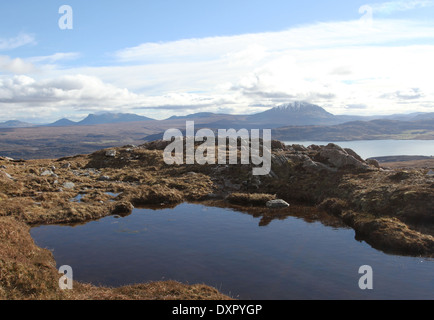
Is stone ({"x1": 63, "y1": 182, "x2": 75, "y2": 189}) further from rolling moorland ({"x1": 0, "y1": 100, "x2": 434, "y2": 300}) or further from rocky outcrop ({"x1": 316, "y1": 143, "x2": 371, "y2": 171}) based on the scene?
rocky outcrop ({"x1": 316, "y1": 143, "x2": 371, "y2": 171})

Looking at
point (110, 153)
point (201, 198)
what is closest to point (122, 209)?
point (201, 198)

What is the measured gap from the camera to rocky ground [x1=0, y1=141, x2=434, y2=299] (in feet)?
61.3

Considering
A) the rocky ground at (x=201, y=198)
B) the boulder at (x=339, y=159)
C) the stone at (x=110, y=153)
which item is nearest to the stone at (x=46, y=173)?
the rocky ground at (x=201, y=198)

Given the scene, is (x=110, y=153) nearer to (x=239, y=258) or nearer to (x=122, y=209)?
(x=122, y=209)

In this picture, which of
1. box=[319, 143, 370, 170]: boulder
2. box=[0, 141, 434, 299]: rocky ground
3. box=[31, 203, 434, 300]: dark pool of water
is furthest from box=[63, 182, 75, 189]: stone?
box=[319, 143, 370, 170]: boulder

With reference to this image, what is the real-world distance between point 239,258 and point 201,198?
2149 centimetres

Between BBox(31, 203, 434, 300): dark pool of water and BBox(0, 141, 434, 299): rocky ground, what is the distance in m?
1.86

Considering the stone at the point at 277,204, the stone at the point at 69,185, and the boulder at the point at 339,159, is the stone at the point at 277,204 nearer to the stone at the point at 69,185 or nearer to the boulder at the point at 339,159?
the boulder at the point at 339,159

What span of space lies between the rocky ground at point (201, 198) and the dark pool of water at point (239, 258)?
1.86 meters

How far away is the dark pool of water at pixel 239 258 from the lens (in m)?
19.9

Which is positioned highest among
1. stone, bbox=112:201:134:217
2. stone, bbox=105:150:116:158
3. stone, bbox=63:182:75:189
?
stone, bbox=105:150:116:158
